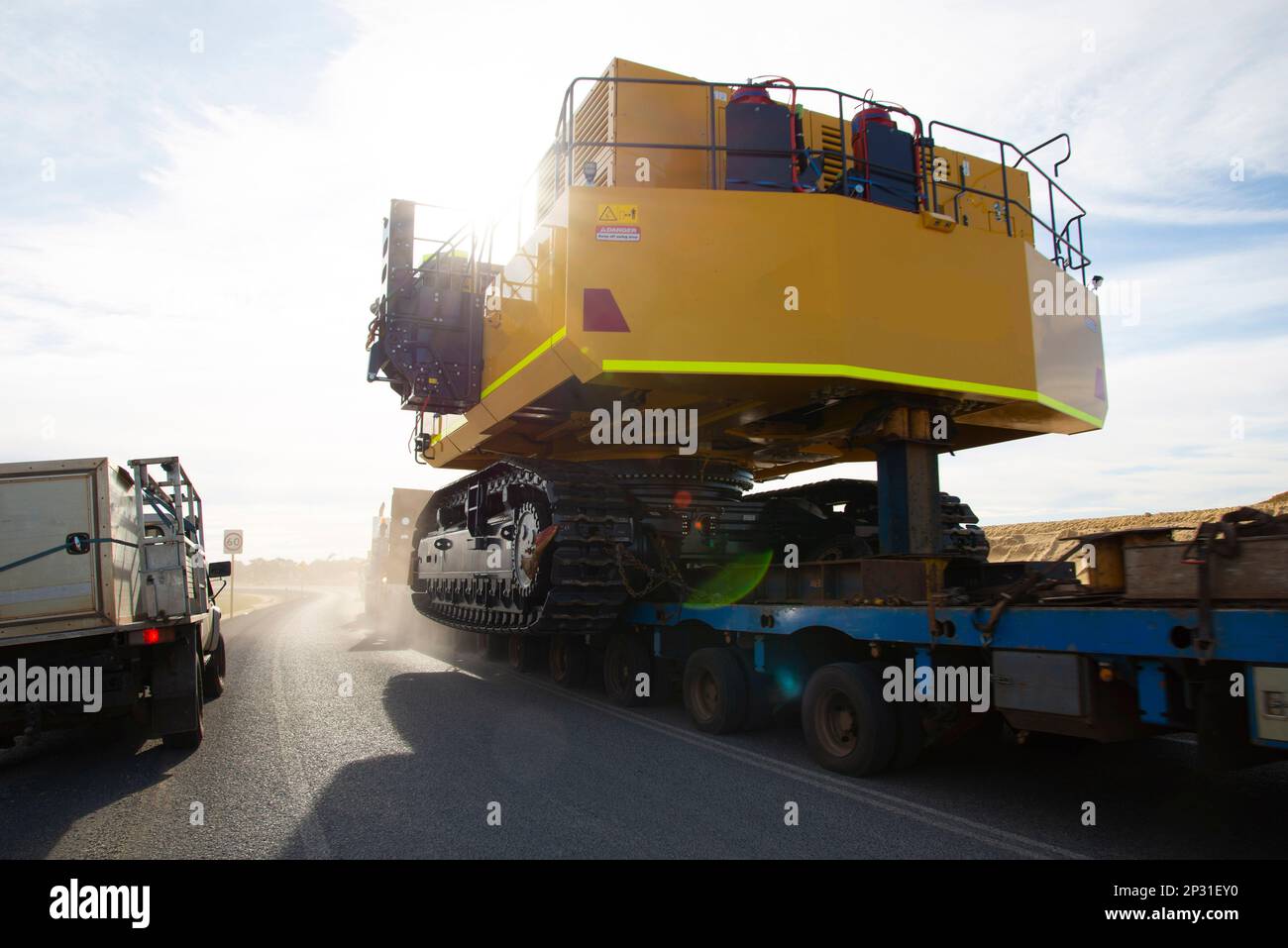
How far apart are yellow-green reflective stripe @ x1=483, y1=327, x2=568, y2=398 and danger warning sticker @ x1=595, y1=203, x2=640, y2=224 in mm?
914

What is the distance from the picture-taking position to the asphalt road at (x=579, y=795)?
175 inches

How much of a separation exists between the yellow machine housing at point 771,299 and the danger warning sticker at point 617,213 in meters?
0.01

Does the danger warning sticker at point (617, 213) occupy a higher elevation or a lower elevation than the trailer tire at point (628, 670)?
higher

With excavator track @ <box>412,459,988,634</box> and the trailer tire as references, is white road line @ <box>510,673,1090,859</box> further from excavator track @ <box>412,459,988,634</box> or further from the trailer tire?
excavator track @ <box>412,459,988,634</box>

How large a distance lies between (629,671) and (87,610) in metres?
4.85

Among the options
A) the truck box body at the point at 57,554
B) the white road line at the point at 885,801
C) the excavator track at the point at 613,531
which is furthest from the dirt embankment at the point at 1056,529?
the truck box body at the point at 57,554

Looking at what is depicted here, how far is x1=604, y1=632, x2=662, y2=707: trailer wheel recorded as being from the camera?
8.76 metres

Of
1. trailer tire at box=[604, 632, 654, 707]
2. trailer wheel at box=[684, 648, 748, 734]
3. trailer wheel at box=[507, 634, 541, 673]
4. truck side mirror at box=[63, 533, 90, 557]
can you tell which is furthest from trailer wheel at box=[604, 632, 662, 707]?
truck side mirror at box=[63, 533, 90, 557]

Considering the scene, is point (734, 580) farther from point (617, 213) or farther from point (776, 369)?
point (617, 213)

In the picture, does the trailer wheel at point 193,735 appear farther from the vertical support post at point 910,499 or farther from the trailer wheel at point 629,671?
the vertical support post at point 910,499

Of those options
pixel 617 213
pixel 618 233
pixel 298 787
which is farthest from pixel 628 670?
pixel 617 213

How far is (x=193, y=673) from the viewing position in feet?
22.3

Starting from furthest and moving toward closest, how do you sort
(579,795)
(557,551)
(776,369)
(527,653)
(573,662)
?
(527,653) → (573,662) → (557,551) → (776,369) → (579,795)

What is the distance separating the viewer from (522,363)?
803 cm
